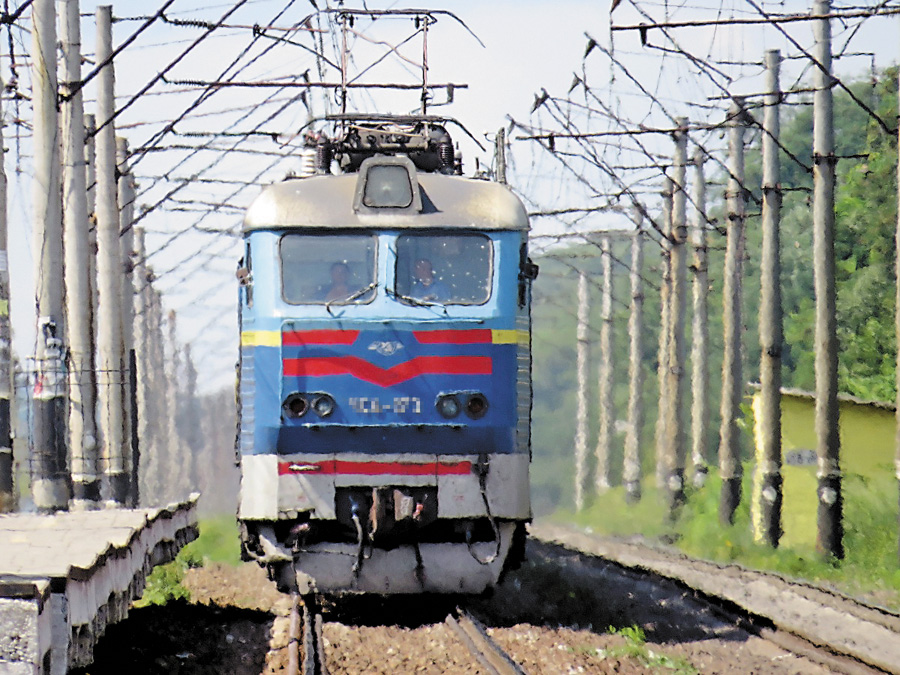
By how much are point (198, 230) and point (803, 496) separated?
50.7 feet

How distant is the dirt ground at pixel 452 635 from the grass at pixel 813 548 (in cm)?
331

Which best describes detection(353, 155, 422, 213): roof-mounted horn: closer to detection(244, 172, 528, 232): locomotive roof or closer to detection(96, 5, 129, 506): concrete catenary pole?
detection(244, 172, 528, 232): locomotive roof

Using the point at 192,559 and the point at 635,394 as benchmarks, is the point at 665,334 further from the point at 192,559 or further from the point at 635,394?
the point at 192,559

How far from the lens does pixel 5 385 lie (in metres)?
17.3

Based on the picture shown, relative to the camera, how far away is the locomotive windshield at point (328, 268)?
1227 centimetres

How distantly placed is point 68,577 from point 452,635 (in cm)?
524

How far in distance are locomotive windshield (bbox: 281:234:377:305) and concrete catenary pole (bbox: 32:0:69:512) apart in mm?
3967

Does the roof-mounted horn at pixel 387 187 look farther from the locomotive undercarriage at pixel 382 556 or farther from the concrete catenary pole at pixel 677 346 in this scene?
the concrete catenary pole at pixel 677 346

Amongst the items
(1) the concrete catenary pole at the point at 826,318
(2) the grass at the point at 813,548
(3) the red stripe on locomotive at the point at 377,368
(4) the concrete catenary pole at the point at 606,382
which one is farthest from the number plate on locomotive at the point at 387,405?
(4) the concrete catenary pole at the point at 606,382

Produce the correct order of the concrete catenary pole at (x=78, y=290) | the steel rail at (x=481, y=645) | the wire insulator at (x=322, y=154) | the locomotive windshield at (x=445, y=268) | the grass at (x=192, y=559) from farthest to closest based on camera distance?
1. the concrete catenary pole at (x=78, y=290)
2. the grass at (x=192, y=559)
3. the wire insulator at (x=322, y=154)
4. the locomotive windshield at (x=445, y=268)
5. the steel rail at (x=481, y=645)

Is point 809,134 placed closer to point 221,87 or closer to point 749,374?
point 749,374

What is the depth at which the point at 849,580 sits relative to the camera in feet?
62.1

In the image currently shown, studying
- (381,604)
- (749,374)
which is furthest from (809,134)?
(381,604)

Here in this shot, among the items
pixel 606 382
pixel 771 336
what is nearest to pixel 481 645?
pixel 771 336
